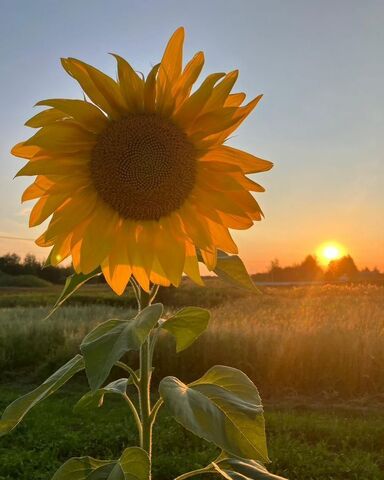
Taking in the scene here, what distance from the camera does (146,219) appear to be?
126 centimetres

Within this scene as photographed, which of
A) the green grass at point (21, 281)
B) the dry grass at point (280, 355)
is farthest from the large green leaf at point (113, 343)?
the green grass at point (21, 281)

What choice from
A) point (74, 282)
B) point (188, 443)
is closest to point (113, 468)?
point (74, 282)

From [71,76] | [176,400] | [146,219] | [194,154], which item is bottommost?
[176,400]

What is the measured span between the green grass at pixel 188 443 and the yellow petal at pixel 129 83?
436 cm

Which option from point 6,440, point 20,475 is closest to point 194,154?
point 20,475

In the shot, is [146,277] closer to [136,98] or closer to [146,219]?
[146,219]

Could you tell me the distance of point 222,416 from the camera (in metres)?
1.18

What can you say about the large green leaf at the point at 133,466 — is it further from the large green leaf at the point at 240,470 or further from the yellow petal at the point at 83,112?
the yellow petal at the point at 83,112

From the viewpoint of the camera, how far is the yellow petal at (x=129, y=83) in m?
1.14

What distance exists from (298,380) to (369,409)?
1083mm

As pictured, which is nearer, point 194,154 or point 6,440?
point 194,154

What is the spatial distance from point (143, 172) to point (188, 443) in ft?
16.2

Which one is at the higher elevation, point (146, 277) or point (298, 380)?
point (146, 277)

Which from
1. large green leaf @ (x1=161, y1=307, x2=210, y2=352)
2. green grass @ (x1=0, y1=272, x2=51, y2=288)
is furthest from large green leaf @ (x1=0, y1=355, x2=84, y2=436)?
green grass @ (x1=0, y1=272, x2=51, y2=288)
